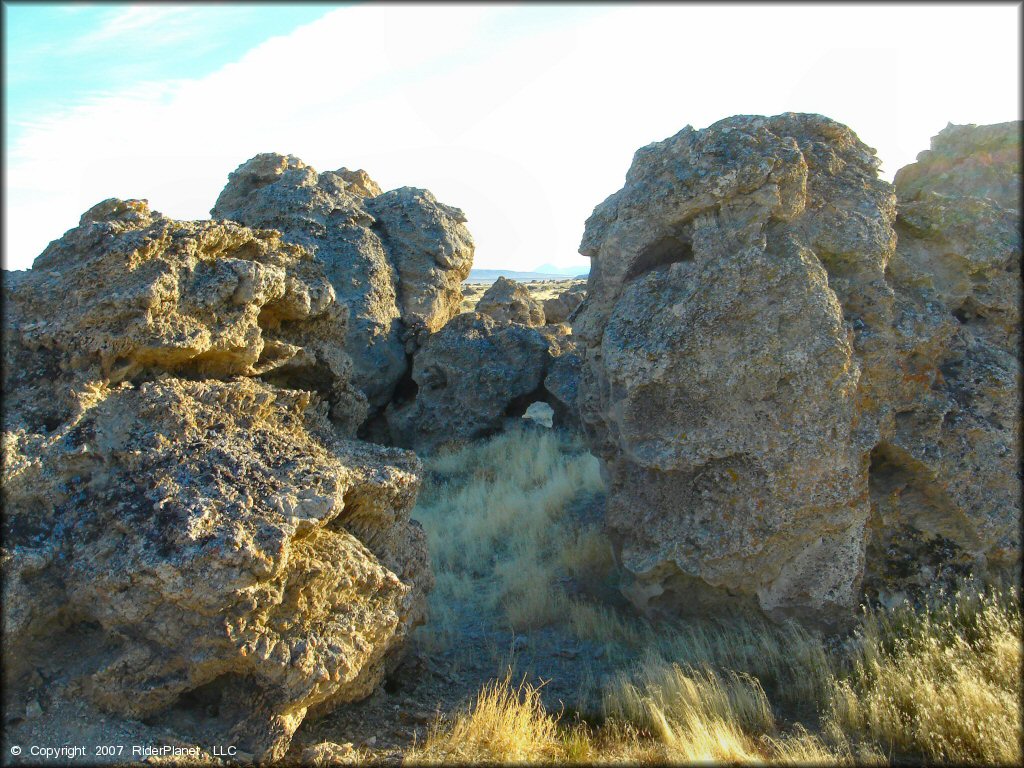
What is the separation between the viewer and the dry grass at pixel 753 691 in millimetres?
3623

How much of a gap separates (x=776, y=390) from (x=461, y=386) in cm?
666

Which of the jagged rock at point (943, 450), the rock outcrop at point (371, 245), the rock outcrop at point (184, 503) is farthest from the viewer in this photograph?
the rock outcrop at point (371, 245)

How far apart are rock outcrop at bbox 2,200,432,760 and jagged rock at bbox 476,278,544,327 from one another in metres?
11.5

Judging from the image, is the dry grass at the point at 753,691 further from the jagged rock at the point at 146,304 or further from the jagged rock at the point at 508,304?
the jagged rock at the point at 508,304

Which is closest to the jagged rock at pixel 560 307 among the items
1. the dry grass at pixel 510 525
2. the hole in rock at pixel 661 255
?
the dry grass at pixel 510 525

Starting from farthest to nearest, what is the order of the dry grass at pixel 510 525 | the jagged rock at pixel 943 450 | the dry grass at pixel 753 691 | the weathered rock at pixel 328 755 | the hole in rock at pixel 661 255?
the dry grass at pixel 510 525 < the hole in rock at pixel 661 255 < the jagged rock at pixel 943 450 < the dry grass at pixel 753 691 < the weathered rock at pixel 328 755

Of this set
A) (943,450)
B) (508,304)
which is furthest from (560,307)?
(943,450)

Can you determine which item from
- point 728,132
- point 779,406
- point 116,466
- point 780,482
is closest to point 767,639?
point 780,482

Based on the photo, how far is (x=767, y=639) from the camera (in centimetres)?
488

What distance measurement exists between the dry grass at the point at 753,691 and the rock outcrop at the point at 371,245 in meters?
5.39

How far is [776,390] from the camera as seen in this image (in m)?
4.95

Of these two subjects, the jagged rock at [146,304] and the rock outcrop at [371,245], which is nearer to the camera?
the jagged rock at [146,304]

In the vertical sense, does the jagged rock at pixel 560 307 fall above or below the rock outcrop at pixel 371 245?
below

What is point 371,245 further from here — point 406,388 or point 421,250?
point 406,388
